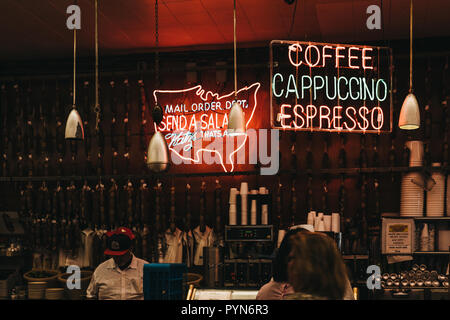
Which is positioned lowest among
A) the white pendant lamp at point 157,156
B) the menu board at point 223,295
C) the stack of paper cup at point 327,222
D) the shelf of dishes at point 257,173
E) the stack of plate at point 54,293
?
the stack of plate at point 54,293

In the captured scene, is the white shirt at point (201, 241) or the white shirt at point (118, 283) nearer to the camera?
the white shirt at point (118, 283)

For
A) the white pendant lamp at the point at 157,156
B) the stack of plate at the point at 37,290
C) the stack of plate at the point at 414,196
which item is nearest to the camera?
the white pendant lamp at the point at 157,156

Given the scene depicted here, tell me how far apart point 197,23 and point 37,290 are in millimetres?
3663

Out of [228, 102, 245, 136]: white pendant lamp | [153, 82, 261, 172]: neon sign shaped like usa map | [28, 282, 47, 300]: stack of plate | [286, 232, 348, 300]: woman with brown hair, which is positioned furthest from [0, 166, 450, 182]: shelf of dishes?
[286, 232, 348, 300]: woman with brown hair

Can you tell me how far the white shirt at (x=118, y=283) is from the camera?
4.88m

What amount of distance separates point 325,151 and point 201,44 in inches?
80.8

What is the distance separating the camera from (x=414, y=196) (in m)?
5.73

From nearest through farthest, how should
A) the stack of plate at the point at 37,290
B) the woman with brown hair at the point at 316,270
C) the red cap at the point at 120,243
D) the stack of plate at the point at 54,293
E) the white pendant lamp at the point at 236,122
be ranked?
the woman with brown hair at the point at 316,270, the white pendant lamp at the point at 236,122, the red cap at the point at 120,243, the stack of plate at the point at 54,293, the stack of plate at the point at 37,290

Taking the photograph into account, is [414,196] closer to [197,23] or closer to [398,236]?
[398,236]

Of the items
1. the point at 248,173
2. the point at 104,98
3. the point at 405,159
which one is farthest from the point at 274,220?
the point at 104,98

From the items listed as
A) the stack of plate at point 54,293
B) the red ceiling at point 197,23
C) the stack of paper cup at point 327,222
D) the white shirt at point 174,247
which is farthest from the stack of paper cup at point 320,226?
the stack of plate at point 54,293

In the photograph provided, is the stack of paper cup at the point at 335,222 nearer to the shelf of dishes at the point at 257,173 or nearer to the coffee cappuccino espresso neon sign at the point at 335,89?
the shelf of dishes at the point at 257,173

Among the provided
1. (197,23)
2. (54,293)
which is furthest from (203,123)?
(54,293)
